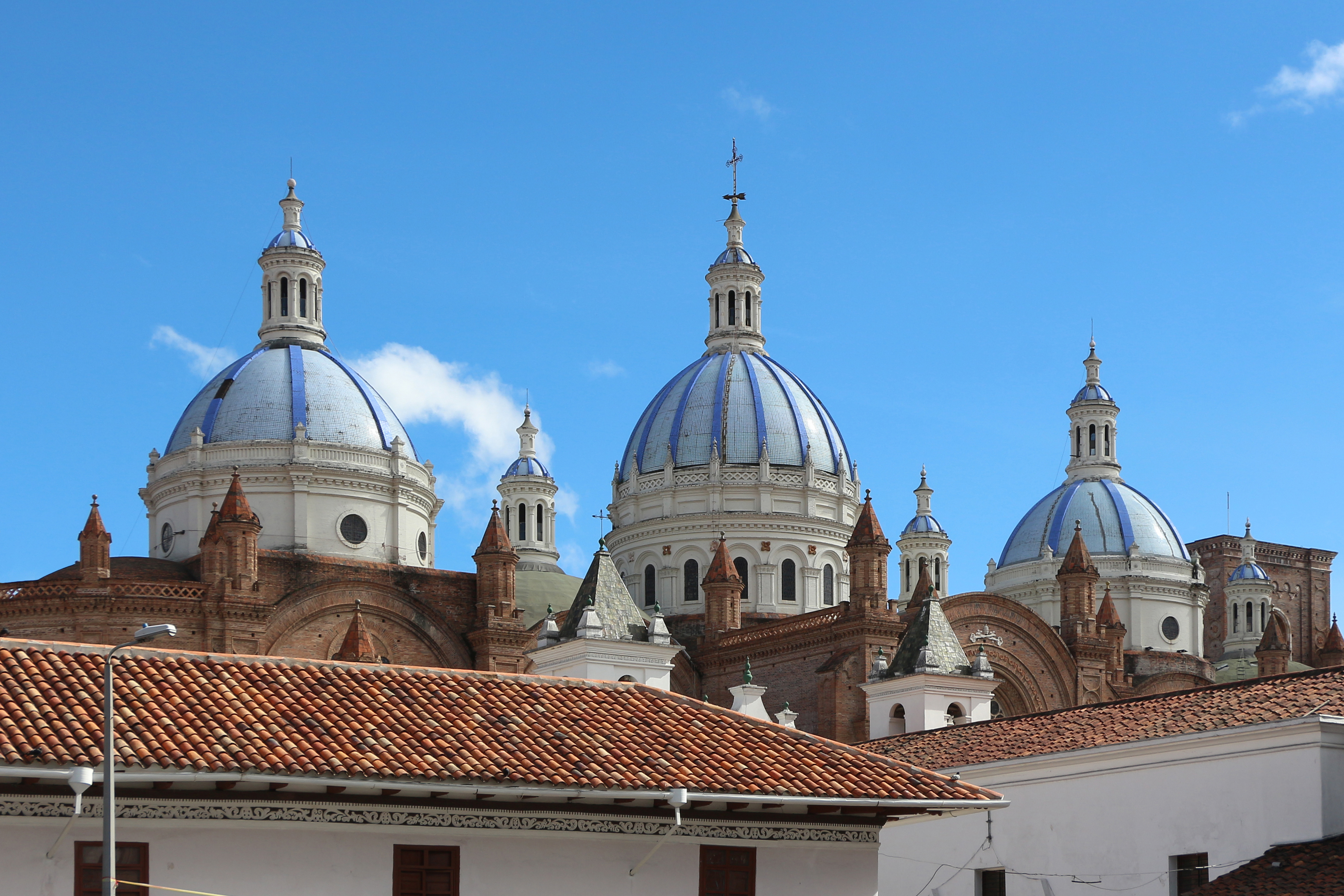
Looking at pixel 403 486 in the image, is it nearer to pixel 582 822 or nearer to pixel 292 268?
pixel 292 268

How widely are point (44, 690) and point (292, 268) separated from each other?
134ft

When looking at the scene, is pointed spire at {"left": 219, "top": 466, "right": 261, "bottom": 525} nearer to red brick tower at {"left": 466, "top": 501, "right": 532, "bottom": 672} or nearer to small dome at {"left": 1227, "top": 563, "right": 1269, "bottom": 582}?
red brick tower at {"left": 466, "top": 501, "right": 532, "bottom": 672}

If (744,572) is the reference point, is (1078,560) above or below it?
above


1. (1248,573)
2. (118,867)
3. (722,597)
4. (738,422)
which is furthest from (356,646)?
(1248,573)

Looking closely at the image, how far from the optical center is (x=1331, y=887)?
23.2 m

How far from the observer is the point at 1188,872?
27.2 m

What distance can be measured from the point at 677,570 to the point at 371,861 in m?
42.9

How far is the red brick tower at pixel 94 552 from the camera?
47812 mm

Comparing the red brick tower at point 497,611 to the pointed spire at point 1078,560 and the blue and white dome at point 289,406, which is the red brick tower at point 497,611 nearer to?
the blue and white dome at point 289,406

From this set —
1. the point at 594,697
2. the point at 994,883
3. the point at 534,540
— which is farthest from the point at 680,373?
the point at 594,697

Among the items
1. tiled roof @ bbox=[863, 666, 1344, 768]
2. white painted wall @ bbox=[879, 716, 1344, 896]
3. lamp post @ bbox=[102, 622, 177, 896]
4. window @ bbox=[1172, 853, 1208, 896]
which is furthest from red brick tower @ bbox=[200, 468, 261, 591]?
lamp post @ bbox=[102, 622, 177, 896]

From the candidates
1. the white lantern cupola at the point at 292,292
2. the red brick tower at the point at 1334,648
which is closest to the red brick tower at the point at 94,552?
the white lantern cupola at the point at 292,292

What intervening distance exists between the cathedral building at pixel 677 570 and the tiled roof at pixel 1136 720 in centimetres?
1198

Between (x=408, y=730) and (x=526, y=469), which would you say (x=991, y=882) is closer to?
(x=408, y=730)
